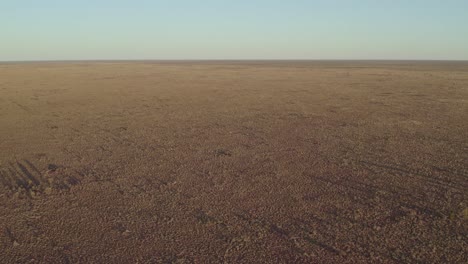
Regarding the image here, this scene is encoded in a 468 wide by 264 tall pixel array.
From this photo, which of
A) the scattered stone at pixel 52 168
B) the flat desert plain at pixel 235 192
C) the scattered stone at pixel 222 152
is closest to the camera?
the flat desert plain at pixel 235 192

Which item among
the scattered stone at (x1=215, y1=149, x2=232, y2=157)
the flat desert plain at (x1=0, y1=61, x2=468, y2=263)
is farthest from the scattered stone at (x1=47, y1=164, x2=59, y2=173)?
the scattered stone at (x1=215, y1=149, x2=232, y2=157)

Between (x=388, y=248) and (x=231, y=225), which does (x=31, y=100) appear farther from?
(x=388, y=248)

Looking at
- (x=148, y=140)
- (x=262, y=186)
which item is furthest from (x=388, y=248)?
(x=148, y=140)

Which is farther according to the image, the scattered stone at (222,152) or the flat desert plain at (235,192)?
the scattered stone at (222,152)

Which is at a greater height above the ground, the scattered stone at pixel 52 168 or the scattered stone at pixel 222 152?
the scattered stone at pixel 222 152

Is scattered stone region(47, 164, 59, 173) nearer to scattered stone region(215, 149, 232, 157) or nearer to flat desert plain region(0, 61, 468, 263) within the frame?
flat desert plain region(0, 61, 468, 263)

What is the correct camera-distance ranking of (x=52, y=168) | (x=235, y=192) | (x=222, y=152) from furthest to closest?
(x=222, y=152)
(x=52, y=168)
(x=235, y=192)

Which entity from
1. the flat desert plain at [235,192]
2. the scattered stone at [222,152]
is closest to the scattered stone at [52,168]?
the flat desert plain at [235,192]

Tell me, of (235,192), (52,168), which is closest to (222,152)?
(235,192)

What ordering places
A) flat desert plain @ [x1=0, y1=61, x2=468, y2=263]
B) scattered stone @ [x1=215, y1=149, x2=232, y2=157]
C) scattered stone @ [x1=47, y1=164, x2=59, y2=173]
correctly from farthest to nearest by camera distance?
scattered stone @ [x1=215, y1=149, x2=232, y2=157]
scattered stone @ [x1=47, y1=164, x2=59, y2=173]
flat desert plain @ [x1=0, y1=61, x2=468, y2=263]

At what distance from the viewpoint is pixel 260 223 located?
6141 millimetres

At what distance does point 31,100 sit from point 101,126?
13.5m

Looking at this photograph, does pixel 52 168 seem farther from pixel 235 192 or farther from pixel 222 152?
pixel 235 192

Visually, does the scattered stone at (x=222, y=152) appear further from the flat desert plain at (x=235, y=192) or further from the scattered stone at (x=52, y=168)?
the scattered stone at (x=52, y=168)
